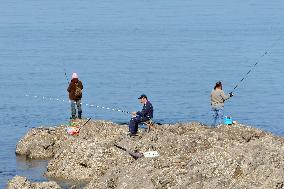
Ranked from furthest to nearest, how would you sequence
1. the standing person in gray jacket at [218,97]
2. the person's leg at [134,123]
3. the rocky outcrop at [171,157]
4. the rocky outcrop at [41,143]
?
the standing person in gray jacket at [218,97] → the rocky outcrop at [41,143] → the person's leg at [134,123] → the rocky outcrop at [171,157]

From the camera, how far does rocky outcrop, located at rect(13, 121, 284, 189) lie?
70.1 ft

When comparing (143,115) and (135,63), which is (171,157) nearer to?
(143,115)

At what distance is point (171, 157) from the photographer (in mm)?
24875

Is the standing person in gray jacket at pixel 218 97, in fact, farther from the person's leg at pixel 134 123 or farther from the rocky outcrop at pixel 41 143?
the rocky outcrop at pixel 41 143

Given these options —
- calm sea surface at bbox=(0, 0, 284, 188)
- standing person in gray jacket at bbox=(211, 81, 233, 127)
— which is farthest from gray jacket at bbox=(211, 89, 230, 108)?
calm sea surface at bbox=(0, 0, 284, 188)

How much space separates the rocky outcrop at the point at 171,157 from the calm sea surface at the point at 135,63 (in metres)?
2.58

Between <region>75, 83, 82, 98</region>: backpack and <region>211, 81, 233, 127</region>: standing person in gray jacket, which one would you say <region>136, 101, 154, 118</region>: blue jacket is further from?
<region>75, 83, 82, 98</region>: backpack

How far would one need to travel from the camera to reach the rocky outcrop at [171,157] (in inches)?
841

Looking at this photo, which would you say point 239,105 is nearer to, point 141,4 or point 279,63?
point 279,63

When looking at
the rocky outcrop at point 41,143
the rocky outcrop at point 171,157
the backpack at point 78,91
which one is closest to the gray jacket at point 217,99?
the rocky outcrop at point 171,157

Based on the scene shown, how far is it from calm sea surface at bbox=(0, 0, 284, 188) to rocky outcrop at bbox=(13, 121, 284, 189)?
8.45ft

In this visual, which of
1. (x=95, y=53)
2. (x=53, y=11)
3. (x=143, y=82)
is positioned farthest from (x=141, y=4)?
(x=143, y=82)

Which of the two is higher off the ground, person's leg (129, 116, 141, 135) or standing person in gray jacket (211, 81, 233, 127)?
standing person in gray jacket (211, 81, 233, 127)

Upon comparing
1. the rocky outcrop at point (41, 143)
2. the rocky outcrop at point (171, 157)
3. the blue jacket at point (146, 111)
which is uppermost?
the blue jacket at point (146, 111)
